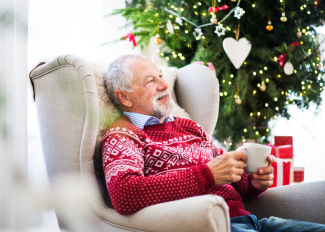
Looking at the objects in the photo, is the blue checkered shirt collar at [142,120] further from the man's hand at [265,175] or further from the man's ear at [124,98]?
the man's hand at [265,175]

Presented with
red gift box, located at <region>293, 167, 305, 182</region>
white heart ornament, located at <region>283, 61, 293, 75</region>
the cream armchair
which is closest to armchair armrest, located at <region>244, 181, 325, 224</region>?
the cream armchair

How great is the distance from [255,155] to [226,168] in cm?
10

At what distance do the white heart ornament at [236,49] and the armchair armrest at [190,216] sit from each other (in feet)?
4.81

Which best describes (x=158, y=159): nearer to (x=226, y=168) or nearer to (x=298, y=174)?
(x=226, y=168)

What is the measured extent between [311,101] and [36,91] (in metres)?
2.48

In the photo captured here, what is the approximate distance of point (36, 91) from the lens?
2.99ft

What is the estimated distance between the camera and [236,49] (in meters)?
1.94

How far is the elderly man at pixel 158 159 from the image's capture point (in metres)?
0.75

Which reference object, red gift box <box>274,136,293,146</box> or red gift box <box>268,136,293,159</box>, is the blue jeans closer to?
red gift box <box>268,136,293,159</box>

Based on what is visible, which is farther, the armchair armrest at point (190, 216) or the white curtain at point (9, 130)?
the armchair armrest at point (190, 216)

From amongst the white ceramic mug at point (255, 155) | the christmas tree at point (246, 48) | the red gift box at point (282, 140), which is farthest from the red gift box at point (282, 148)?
the white ceramic mug at point (255, 155)

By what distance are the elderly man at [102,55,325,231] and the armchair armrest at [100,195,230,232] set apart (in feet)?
0.20

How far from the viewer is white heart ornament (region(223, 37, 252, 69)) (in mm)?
1919

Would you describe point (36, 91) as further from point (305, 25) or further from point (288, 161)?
point (305, 25)
